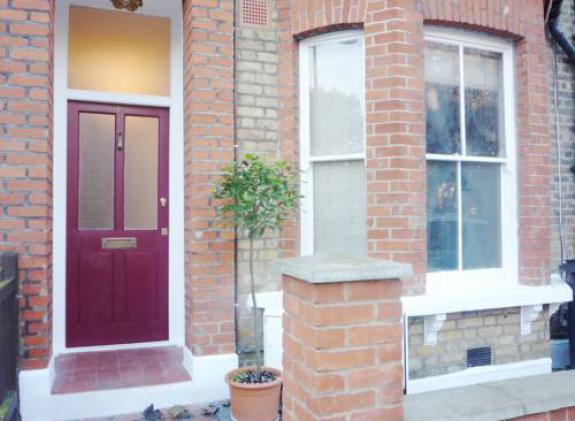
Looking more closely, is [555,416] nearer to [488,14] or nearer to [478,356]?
[478,356]

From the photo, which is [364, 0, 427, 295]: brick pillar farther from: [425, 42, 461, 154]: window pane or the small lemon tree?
the small lemon tree

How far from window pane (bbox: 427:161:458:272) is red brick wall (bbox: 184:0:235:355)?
168 centimetres

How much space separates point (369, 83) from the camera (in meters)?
3.96

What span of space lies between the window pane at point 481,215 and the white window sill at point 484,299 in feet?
0.99

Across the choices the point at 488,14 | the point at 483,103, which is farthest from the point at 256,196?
the point at 488,14

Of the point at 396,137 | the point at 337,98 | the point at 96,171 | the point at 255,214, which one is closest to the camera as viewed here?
the point at 255,214

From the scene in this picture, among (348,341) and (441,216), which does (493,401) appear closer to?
(348,341)

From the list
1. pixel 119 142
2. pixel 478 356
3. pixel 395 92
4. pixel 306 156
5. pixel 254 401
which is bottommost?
pixel 254 401

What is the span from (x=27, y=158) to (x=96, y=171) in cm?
112

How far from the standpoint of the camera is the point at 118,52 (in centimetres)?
483

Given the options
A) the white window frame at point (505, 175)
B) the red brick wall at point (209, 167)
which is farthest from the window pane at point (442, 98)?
the red brick wall at point (209, 167)

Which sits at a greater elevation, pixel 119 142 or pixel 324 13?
pixel 324 13

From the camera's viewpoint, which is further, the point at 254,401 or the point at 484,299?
the point at 484,299

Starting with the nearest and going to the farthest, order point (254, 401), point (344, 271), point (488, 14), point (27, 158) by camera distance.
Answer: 1. point (344, 271)
2. point (254, 401)
3. point (27, 158)
4. point (488, 14)
